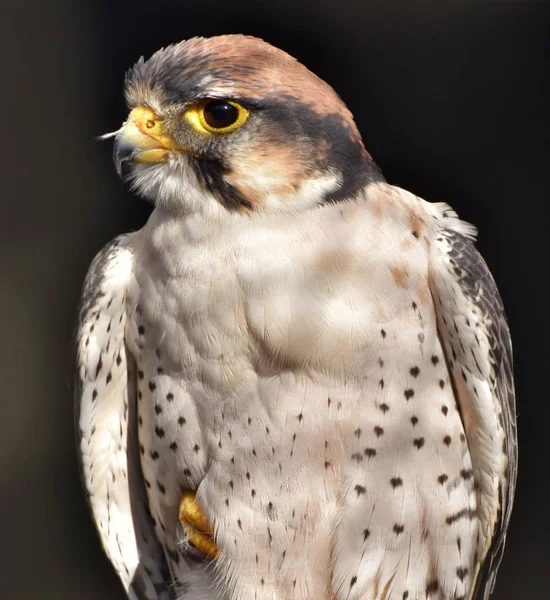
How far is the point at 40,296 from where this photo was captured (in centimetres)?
410

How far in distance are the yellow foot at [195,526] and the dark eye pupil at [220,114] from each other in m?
1.03

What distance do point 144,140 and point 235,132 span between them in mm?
235

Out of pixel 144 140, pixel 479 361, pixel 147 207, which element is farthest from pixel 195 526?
pixel 147 207

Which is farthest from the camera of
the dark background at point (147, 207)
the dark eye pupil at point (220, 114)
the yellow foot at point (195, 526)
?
the dark background at point (147, 207)

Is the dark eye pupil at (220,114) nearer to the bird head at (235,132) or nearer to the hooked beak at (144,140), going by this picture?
the bird head at (235,132)

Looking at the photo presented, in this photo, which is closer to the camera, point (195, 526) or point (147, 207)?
point (195, 526)

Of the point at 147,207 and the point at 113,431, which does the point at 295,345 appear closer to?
the point at 113,431

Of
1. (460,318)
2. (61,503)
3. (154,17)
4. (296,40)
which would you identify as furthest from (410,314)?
(61,503)

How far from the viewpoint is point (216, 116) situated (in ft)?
7.07

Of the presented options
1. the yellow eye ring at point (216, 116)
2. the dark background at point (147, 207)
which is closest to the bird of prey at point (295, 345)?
the yellow eye ring at point (216, 116)

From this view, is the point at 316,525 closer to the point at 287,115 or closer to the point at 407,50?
the point at 287,115

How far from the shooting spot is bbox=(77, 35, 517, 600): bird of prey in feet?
7.26

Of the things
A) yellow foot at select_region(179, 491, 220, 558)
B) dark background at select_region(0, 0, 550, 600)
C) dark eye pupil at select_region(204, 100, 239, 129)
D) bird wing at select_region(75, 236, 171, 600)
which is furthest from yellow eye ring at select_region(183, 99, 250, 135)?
dark background at select_region(0, 0, 550, 600)

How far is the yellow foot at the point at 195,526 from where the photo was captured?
2508 millimetres
